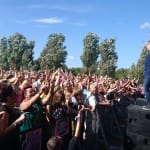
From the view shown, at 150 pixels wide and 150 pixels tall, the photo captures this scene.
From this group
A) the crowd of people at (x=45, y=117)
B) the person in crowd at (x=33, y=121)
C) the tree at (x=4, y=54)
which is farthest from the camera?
the tree at (x=4, y=54)

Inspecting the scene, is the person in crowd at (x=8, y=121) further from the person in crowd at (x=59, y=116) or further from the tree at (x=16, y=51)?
the tree at (x=16, y=51)

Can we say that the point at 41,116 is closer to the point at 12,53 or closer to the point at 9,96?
the point at 9,96

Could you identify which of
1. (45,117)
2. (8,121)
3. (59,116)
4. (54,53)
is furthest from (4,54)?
(8,121)

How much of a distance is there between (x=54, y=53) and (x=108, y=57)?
912 centimetres

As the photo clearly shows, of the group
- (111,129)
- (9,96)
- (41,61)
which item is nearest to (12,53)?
(41,61)

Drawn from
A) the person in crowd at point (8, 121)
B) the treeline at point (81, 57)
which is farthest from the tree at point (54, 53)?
the person in crowd at point (8, 121)

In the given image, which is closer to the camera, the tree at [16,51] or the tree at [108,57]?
the tree at [108,57]

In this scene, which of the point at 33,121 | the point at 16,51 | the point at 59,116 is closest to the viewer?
the point at 33,121

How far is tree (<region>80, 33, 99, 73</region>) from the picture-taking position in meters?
80.7

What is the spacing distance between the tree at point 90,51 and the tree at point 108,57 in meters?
1.68

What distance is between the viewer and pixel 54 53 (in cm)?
8156

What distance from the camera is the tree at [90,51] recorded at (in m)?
80.7

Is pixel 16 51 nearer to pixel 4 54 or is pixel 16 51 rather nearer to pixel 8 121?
pixel 4 54

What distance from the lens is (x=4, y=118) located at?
5.98m
